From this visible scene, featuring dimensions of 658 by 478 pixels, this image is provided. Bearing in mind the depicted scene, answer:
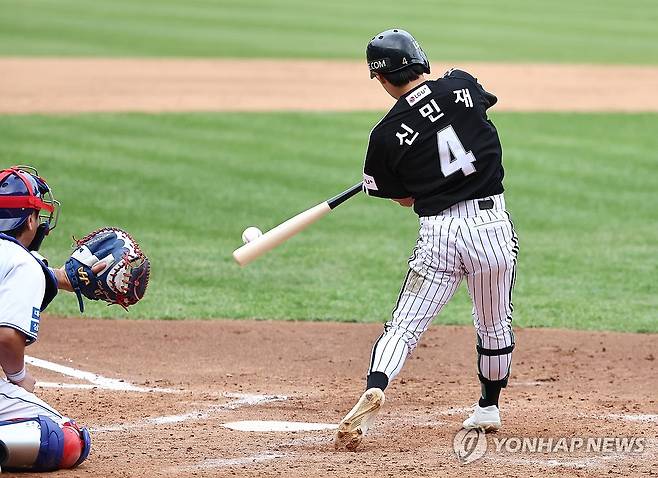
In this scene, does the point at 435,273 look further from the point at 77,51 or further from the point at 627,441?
the point at 77,51

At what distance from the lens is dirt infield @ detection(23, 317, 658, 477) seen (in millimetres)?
4734

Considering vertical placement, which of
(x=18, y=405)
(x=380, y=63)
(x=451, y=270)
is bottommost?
(x=18, y=405)

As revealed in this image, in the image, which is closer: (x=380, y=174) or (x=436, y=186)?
(x=436, y=186)

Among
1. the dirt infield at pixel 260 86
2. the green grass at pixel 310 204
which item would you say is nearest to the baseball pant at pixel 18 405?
the green grass at pixel 310 204

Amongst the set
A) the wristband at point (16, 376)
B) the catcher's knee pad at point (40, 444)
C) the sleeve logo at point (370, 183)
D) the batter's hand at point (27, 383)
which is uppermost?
the sleeve logo at point (370, 183)

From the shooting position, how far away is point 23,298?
14.0 feet

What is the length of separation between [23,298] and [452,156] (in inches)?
76.8

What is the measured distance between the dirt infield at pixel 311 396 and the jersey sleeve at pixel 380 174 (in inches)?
44.7

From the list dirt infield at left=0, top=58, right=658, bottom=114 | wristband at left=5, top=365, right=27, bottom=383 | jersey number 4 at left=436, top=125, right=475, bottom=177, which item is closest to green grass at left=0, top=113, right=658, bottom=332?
dirt infield at left=0, top=58, right=658, bottom=114

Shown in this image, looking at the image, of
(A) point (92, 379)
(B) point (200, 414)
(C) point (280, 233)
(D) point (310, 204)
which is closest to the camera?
(C) point (280, 233)

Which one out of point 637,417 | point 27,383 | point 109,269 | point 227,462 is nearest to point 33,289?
point 109,269

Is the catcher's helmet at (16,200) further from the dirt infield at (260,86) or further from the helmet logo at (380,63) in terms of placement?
the dirt infield at (260,86)

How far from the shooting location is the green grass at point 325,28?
2564 cm

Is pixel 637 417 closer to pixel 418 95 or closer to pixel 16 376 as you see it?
pixel 418 95
